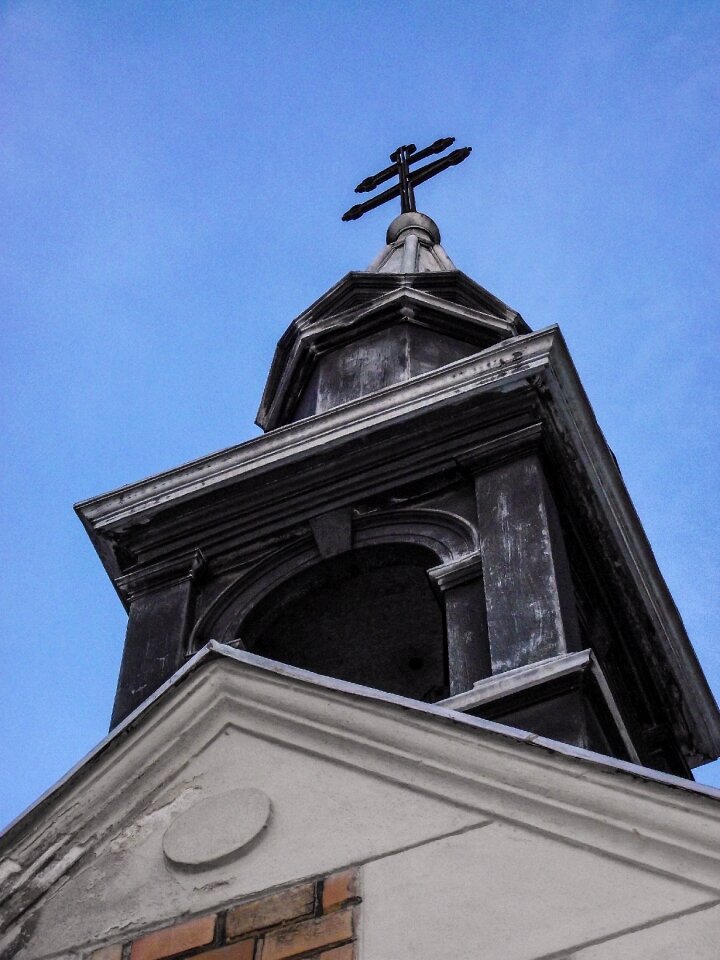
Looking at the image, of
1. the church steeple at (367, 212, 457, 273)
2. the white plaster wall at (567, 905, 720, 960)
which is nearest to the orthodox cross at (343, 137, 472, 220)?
the church steeple at (367, 212, 457, 273)

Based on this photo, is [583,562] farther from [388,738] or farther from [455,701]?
[388,738]

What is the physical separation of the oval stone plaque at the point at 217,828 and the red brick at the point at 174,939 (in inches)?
9.5

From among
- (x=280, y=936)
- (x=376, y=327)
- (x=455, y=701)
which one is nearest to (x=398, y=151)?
(x=376, y=327)

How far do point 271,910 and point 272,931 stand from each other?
96 mm

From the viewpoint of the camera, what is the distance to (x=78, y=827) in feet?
17.7

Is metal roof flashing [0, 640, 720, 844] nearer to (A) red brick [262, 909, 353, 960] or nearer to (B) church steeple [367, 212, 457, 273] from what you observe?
(A) red brick [262, 909, 353, 960]

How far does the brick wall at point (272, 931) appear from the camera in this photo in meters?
4.58

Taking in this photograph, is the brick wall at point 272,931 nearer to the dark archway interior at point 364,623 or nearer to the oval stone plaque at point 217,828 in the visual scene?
the oval stone plaque at point 217,828

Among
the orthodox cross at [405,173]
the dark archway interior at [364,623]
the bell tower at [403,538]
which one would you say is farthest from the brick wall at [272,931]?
the orthodox cross at [405,173]

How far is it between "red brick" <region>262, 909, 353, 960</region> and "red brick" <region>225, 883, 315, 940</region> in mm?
50

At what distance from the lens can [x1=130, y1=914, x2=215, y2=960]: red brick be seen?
4.74 meters

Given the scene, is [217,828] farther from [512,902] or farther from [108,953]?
[512,902]

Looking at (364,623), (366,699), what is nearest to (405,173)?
(364,623)

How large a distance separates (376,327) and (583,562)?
2.83 m
